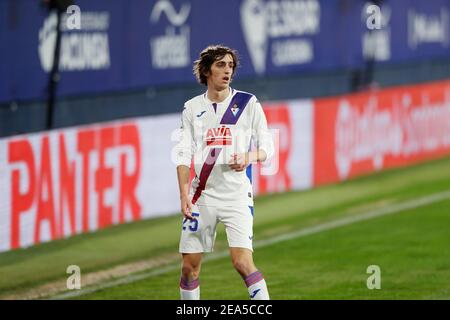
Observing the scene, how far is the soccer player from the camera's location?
31.0 ft

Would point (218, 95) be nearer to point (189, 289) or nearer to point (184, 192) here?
point (184, 192)

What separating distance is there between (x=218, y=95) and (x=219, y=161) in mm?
493

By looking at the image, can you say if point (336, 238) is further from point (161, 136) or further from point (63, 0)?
point (63, 0)

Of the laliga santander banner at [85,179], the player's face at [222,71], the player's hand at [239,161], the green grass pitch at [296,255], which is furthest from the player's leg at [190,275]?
the laliga santander banner at [85,179]

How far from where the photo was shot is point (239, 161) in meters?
9.26

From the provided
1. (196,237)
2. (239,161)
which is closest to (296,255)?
(196,237)

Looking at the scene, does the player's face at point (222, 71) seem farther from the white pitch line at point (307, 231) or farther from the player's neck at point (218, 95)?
the white pitch line at point (307, 231)

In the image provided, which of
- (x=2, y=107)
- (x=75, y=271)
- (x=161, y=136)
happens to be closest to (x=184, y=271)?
(x=75, y=271)

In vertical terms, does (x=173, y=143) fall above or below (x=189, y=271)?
above

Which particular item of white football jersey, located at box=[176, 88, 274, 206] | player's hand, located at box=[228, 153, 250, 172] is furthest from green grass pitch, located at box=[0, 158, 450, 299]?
player's hand, located at box=[228, 153, 250, 172]

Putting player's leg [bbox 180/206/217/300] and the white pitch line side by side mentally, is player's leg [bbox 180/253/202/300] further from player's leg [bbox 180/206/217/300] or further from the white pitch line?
the white pitch line

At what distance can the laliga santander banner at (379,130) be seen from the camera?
70.0 feet

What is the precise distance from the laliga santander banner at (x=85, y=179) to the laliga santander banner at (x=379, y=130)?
212 cm

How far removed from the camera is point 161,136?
17.4 m
